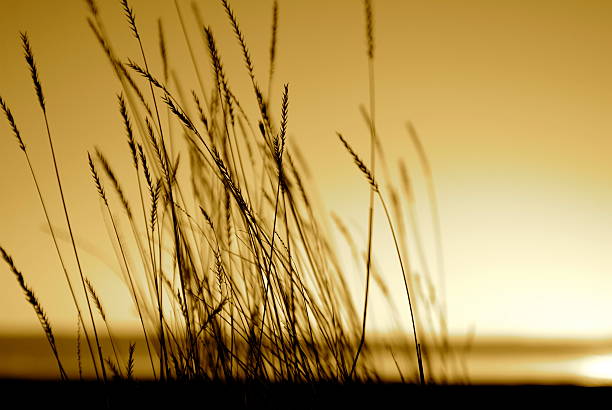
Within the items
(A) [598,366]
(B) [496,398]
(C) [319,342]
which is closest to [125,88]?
(C) [319,342]

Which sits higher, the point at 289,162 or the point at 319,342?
the point at 289,162

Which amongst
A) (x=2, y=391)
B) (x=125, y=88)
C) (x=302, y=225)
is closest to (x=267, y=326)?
(x=302, y=225)

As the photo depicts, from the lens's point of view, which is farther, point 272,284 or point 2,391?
point 2,391

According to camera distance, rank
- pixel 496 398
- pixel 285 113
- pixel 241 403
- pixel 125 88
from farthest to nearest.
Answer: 1. pixel 496 398
2. pixel 125 88
3. pixel 241 403
4. pixel 285 113

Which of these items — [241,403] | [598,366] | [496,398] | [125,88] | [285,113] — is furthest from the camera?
[598,366]

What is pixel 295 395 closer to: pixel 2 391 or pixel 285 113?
pixel 285 113

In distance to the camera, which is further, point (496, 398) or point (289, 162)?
point (496, 398)

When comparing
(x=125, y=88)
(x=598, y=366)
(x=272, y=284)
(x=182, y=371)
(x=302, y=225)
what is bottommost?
(x=598, y=366)

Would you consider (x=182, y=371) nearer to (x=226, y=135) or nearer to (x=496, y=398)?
(x=226, y=135)

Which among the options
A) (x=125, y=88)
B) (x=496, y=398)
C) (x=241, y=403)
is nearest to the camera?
(x=241, y=403)

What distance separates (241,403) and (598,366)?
2.10 meters

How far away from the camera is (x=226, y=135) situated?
93 centimetres

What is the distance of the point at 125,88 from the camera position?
918 millimetres

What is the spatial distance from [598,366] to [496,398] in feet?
5.15
